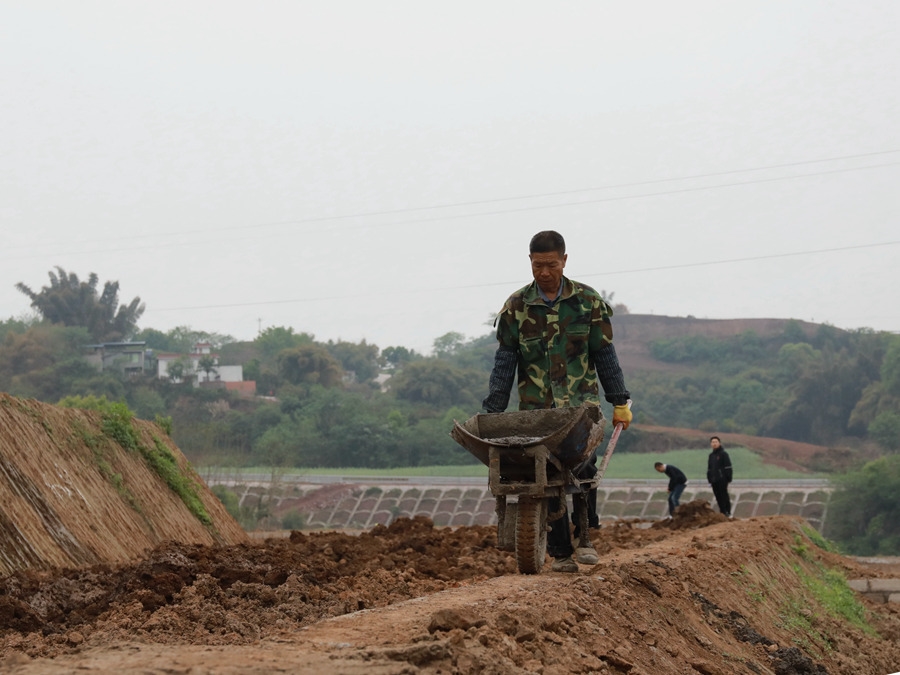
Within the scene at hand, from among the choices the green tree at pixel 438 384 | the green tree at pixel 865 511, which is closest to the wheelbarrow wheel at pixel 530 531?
the green tree at pixel 865 511

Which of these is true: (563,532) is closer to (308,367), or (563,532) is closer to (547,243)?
(547,243)

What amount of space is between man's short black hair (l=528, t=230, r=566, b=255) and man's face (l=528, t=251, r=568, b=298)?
0.08 feet

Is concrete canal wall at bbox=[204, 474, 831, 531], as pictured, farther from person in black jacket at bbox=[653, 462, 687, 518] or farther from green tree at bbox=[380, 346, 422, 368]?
green tree at bbox=[380, 346, 422, 368]

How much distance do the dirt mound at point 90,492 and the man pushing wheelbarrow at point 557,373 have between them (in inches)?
165

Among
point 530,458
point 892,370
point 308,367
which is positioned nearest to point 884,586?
point 530,458

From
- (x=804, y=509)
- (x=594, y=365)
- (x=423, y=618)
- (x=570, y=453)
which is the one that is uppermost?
(x=594, y=365)

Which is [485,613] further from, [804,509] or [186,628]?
[804,509]

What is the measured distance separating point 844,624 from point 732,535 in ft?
6.86

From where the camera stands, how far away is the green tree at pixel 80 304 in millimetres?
80750

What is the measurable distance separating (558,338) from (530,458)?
31.7 inches

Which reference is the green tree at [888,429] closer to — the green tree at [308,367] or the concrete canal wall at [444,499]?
the concrete canal wall at [444,499]

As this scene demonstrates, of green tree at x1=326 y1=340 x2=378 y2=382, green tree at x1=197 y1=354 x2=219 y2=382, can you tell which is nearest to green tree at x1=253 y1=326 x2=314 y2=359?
green tree at x1=326 y1=340 x2=378 y2=382

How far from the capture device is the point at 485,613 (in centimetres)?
490

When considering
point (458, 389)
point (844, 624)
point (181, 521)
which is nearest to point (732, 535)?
point (844, 624)
